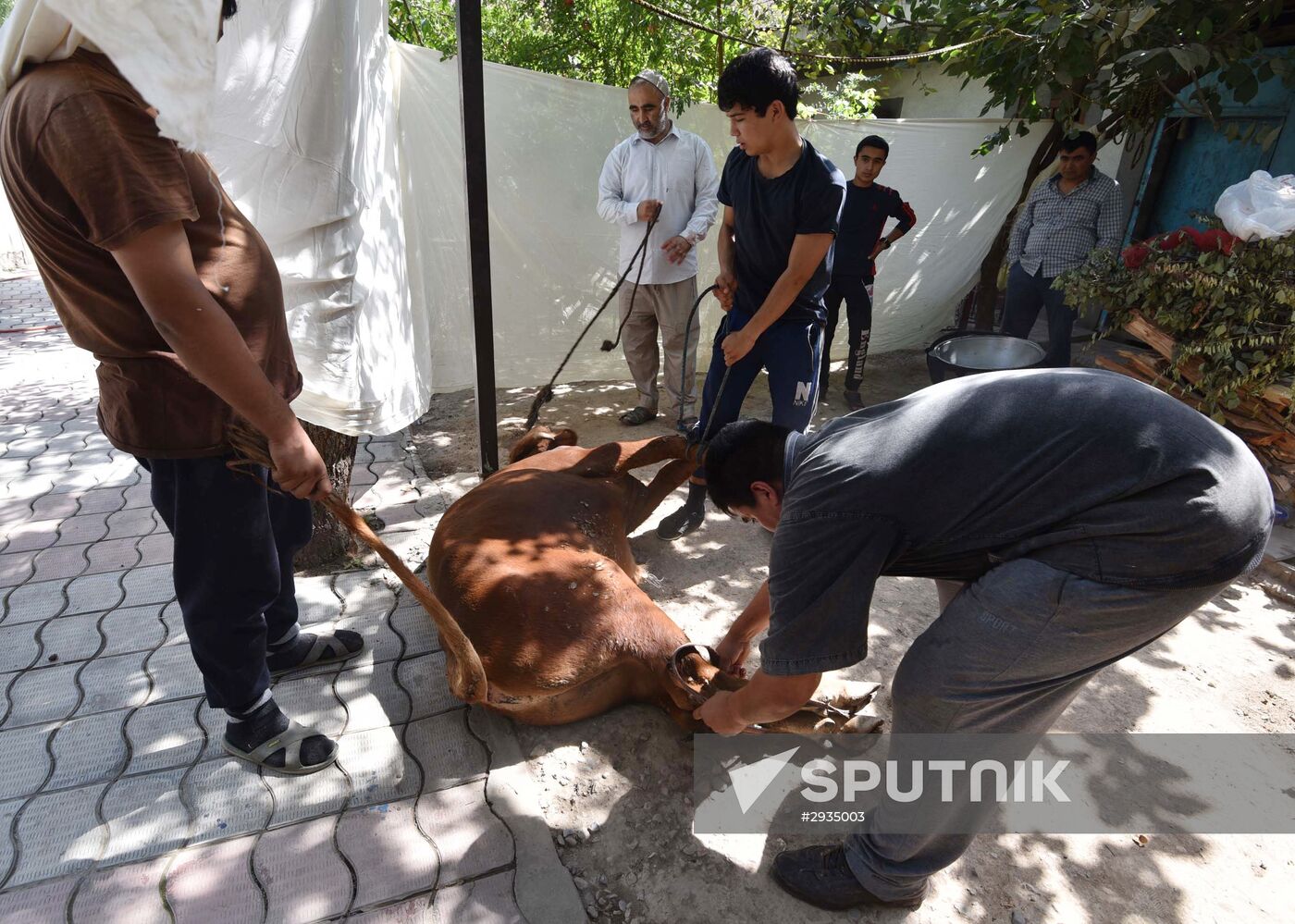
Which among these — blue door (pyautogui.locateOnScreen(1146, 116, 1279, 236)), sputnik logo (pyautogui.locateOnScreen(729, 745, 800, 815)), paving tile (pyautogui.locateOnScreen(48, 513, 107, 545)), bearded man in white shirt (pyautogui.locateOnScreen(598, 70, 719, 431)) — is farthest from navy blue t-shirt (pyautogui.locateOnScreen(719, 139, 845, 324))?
blue door (pyautogui.locateOnScreen(1146, 116, 1279, 236))

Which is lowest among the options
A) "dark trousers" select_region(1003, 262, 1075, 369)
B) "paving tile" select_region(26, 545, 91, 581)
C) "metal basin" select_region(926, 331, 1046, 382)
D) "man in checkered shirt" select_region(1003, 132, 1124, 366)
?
"paving tile" select_region(26, 545, 91, 581)

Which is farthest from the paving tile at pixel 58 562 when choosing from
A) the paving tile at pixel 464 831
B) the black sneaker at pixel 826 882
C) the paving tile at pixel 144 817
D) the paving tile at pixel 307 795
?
the black sneaker at pixel 826 882

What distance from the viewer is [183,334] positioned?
1415mm

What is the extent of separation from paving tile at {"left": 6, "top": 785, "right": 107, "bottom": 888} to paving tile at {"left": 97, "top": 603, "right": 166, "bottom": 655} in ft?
2.04

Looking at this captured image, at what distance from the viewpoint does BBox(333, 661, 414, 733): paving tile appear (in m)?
2.25

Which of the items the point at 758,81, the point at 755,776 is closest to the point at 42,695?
the point at 755,776

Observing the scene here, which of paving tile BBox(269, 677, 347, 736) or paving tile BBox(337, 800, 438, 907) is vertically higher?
paving tile BBox(269, 677, 347, 736)

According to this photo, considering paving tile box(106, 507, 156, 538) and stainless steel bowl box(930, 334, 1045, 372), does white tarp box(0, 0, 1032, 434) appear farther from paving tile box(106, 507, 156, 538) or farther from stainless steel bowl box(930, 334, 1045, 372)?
stainless steel bowl box(930, 334, 1045, 372)

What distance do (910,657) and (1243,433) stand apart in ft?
11.9

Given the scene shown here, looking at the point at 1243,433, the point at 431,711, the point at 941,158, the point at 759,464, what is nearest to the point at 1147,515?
the point at 759,464

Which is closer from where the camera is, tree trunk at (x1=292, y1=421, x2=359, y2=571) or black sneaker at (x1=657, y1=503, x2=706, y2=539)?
tree trunk at (x1=292, y1=421, x2=359, y2=571)

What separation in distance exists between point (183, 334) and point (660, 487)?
2.07 m

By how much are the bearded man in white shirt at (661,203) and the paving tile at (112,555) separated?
2.73 metres

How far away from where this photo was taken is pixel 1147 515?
133cm
